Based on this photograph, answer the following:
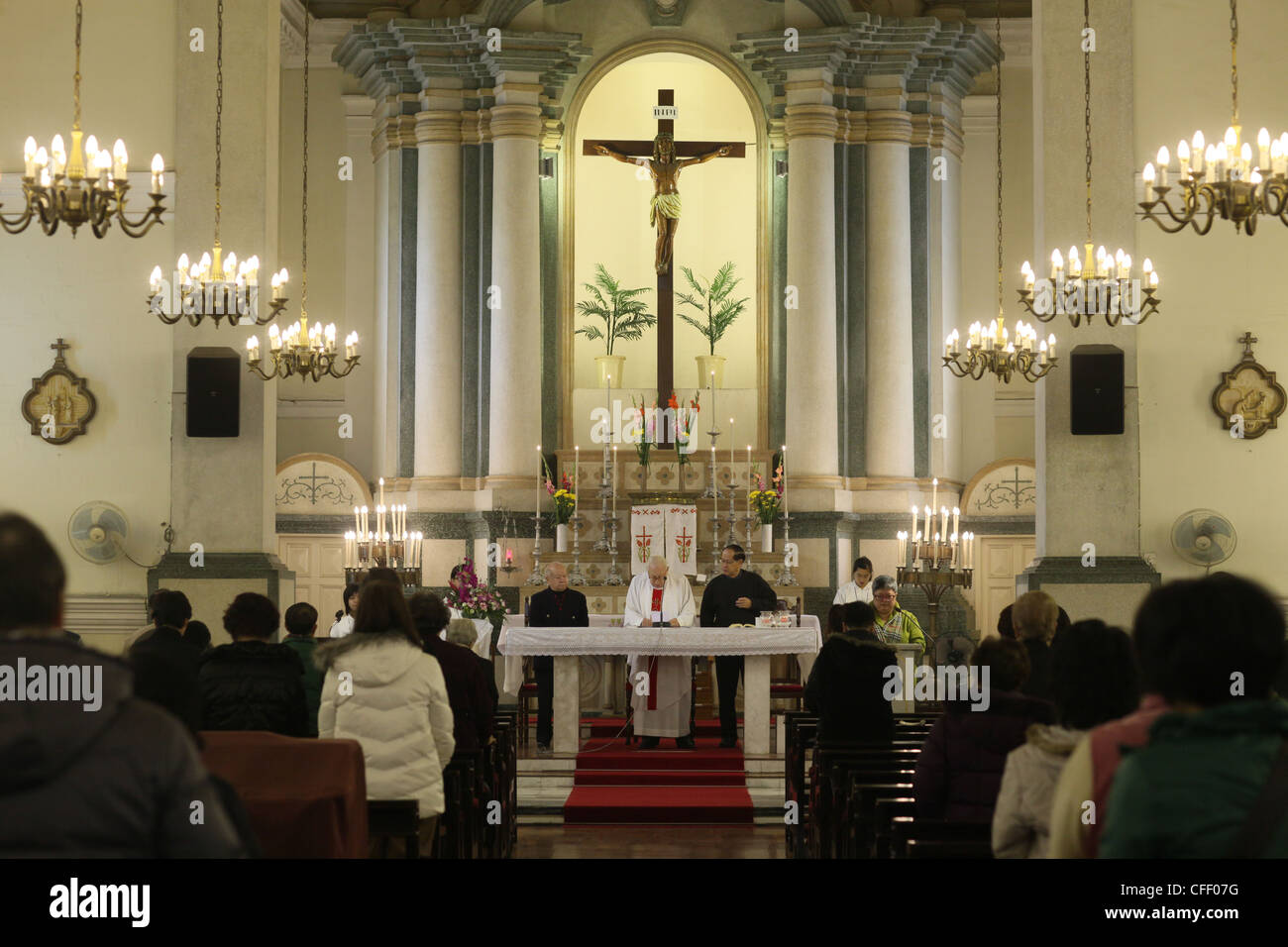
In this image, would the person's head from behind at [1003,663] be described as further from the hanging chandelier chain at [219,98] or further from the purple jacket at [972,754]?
the hanging chandelier chain at [219,98]

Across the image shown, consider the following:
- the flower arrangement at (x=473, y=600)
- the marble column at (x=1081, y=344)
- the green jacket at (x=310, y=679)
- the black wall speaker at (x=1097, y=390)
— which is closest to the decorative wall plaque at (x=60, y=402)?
the flower arrangement at (x=473, y=600)

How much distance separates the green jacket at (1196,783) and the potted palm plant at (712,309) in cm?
1477

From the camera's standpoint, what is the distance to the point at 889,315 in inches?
651

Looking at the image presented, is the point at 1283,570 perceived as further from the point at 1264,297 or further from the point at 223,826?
the point at 223,826

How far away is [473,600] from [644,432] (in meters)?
3.43

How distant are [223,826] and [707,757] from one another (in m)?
8.64

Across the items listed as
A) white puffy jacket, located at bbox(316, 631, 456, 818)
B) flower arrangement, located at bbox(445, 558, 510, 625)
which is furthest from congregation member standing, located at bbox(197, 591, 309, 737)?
flower arrangement, located at bbox(445, 558, 510, 625)

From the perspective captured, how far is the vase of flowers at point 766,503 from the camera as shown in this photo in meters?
15.2

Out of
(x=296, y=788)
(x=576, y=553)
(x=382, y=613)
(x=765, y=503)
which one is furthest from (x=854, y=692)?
(x=576, y=553)

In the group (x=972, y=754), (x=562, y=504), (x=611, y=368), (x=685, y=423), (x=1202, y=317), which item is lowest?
(x=972, y=754)

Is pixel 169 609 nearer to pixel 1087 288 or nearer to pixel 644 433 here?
pixel 1087 288

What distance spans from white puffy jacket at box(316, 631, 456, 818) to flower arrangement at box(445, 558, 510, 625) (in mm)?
6934

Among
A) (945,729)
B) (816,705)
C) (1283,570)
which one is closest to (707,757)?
(816,705)

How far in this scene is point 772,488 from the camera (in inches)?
624
